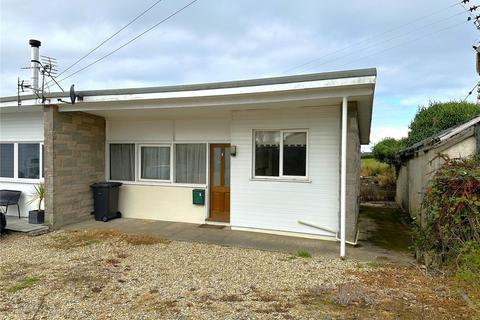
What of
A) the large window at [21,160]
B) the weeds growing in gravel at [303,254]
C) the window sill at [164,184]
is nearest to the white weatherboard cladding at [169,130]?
the window sill at [164,184]

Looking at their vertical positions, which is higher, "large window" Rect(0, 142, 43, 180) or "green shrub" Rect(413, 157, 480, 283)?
"large window" Rect(0, 142, 43, 180)

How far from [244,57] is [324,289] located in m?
14.2

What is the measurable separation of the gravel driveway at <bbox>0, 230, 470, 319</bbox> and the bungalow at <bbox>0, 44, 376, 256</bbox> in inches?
60.3

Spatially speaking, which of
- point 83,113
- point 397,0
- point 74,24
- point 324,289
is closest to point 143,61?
point 74,24

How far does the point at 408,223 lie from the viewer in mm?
9625

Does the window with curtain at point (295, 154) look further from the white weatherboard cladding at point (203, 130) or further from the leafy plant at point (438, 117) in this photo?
the leafy plant at point (438, 117)

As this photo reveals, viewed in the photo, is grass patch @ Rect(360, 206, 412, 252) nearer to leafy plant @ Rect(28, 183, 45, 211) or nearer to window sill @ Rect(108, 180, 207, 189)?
window sill @ Rect(108, 180, 207, 189)

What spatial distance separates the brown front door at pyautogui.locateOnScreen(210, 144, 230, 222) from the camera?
869 centimetres

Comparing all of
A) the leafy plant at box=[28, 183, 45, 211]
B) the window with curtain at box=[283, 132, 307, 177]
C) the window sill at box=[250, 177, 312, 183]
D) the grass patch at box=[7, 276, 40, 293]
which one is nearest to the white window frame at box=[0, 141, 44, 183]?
the leafy plant at box=[28, 183, 45, 211]

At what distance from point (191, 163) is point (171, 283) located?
4.69 meters

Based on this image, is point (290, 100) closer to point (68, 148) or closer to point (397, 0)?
point (397, 0)

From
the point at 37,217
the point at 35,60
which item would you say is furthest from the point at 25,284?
the point at 35,60

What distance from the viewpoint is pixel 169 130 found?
9.14 metres

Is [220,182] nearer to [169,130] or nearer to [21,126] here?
[169,130]
